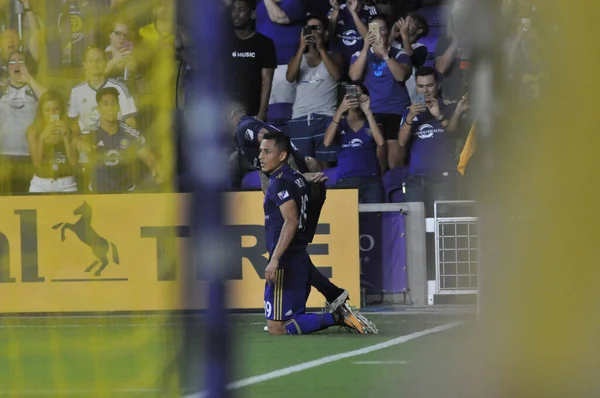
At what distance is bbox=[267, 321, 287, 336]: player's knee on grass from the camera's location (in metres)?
7.55

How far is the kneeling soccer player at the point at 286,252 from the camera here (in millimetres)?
7500

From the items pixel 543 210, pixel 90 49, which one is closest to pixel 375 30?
pixel 90 49

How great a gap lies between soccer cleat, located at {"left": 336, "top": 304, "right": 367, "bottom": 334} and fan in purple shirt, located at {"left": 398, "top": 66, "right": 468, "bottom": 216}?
4.01ft

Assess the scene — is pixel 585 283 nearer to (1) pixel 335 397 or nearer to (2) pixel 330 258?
(1) pixel 335 397

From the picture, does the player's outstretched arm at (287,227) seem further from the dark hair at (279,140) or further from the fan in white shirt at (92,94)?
the fan in white shirt at (92,94)

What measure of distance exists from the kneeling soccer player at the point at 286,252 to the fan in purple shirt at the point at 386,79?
1.46m

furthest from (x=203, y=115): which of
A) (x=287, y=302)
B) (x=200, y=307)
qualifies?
(x=287, y=302)

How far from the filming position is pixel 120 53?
15.8 ft

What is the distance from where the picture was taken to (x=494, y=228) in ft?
13.8

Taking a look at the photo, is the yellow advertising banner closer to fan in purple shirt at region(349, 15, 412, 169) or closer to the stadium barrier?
the stadium barrier

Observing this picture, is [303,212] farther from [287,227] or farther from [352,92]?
[352,92]

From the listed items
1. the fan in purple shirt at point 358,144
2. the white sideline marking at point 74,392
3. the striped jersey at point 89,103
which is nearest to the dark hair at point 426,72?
the fan in purple shirt at point 358,144

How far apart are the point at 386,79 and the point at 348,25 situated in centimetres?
65

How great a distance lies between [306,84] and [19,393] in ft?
15.4
